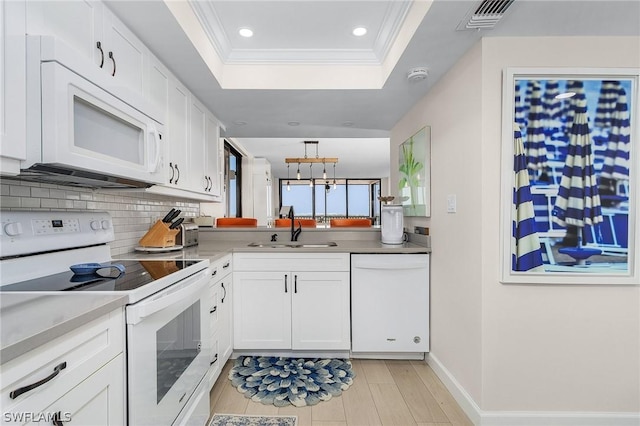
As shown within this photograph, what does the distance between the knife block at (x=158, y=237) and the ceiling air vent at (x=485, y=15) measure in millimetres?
2198

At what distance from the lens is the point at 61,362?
0.78 metres

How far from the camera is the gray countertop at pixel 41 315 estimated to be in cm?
66

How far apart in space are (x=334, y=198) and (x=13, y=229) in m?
10.4

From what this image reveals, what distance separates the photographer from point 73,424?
2.64 ft

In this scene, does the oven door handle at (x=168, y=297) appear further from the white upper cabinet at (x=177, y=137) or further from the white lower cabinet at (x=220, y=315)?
the white upper cabinet at (x=177, y=137)

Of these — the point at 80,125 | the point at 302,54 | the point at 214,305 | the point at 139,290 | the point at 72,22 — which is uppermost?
the point at 302,54

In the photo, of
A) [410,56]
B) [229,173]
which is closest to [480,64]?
[410,56]

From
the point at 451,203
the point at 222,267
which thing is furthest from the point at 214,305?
the point at 451,203

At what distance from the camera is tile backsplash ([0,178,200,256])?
132cm

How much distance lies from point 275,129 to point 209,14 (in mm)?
1712

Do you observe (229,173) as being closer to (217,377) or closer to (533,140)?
(217,377)

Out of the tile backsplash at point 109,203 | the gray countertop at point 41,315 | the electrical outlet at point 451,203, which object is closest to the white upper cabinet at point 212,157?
the tile backsplash at point 109,203

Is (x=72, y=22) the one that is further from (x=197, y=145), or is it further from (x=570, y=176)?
(x=570, y=176)

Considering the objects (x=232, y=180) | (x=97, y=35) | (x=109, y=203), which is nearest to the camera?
(x=97, y=35)
